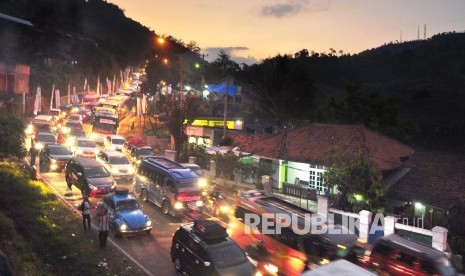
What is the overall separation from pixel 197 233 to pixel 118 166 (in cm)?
1509

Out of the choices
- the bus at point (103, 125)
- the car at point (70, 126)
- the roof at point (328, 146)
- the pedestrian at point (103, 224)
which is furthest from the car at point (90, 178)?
the car at point (70, 126)

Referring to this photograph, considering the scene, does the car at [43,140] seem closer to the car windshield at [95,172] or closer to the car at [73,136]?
the car at [73,136]

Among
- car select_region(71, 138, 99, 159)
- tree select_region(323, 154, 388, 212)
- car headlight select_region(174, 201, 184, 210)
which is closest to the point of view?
car headlight select_region(174, 201, 184, 210)

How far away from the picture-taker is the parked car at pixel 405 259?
1238 centimetres

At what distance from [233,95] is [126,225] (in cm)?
5027

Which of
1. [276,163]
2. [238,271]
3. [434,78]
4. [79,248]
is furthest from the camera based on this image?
[434,78]

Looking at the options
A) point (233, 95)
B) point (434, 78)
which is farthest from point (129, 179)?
point (434, 78)

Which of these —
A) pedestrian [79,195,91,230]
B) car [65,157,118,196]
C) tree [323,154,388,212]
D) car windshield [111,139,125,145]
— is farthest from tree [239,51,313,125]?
pedestrian [79,195,91,230]

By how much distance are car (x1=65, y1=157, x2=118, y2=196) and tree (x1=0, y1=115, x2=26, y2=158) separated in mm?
2985

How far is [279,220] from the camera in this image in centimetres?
1469

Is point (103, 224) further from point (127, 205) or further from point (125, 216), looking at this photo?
point (127, 205)

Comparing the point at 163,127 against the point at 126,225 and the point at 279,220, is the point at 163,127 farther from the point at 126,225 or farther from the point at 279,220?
the point at 279,220

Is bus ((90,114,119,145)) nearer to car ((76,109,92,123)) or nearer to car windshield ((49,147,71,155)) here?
car windshield ((49,147,71,155))

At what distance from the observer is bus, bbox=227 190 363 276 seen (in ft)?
44.2
